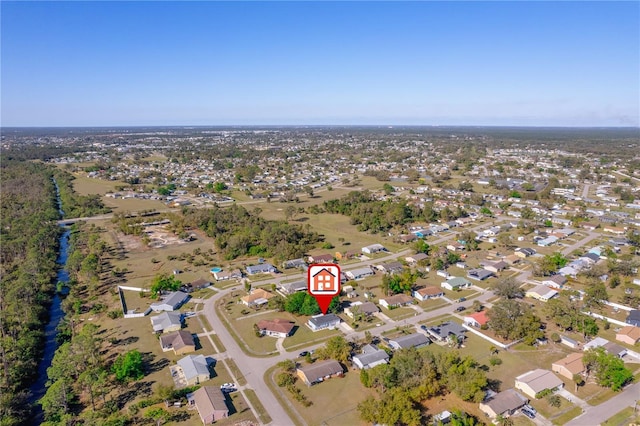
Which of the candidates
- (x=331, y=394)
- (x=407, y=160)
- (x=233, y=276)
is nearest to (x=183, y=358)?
(x=331, y=394)

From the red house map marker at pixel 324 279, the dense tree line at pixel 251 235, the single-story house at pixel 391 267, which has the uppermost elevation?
the red house map marker at pixel 324 279

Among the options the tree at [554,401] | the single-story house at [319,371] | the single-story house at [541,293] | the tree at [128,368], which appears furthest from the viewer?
the single-story house at [541,293]

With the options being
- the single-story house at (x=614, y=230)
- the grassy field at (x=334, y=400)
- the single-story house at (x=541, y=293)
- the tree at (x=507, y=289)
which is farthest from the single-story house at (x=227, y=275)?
the single-story house at (x=614, y=230)

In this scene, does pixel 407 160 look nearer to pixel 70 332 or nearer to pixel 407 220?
pixel 407 220

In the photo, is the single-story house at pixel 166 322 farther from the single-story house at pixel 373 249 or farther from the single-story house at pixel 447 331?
the single-story house at pixel 373 249

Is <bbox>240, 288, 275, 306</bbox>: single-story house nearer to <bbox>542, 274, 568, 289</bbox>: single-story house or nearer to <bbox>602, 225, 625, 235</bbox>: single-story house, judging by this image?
<bbox>542, 274, 568, 289</bbox>: single-story house

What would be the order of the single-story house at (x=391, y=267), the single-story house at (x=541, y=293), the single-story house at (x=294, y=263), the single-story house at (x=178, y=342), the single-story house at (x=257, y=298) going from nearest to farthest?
the single-story house at (x=178, y=342) < the single-story house at (x=257, y=298) < the single-story house at (x=541, y=293) < the single-story house at (x=391, y=267) < the single-story house at (x=294, y=263)

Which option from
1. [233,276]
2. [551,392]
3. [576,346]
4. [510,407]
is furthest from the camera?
[233,276]
